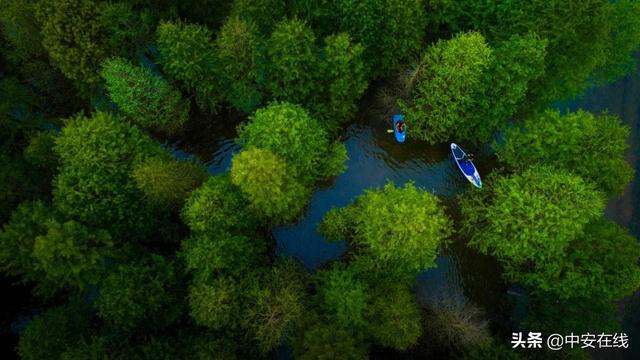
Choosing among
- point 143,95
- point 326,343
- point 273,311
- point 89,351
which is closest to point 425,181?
point 326,343

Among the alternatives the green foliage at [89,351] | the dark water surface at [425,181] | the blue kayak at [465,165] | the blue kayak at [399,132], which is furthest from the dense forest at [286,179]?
the blue kayak at [399,132]

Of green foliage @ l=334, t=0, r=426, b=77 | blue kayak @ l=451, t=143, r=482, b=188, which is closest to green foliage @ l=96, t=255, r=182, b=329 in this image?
green foliage @ l=334, t=0, r=426, b=77

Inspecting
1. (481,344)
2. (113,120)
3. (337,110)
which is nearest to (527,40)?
→ (337,110)

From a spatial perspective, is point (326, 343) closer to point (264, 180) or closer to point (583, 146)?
point (264, 180)

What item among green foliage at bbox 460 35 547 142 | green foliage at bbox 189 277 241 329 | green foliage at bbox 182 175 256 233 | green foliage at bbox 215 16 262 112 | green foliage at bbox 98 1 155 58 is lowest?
green foliage at bbox 189 277 241 329

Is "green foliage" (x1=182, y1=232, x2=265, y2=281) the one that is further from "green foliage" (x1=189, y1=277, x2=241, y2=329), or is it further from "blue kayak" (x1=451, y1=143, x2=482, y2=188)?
"blue kayak" (x1=451, y1=143, x2=482, y2=188)

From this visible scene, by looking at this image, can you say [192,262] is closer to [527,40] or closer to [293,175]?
[293,175]

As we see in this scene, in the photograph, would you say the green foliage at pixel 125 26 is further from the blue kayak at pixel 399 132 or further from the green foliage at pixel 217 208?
the blue kayak at pixel 399 132
